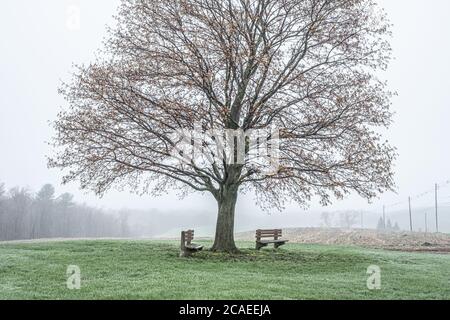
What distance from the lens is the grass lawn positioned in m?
11.4

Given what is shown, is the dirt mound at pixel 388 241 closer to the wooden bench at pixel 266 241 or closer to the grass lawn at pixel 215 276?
the wooden bench at pixel 266 241

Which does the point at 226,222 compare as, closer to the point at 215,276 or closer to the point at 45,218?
the point at 215,276

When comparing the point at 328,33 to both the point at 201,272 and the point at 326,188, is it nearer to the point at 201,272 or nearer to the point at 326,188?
the point at 326,188

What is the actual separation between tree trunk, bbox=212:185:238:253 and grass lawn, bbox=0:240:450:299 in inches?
37.2

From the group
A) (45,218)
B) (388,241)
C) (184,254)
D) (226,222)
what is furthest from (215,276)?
(45,218)

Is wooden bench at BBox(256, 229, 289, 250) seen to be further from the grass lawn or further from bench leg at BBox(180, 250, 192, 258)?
bench leg at BBox(180, 250, 192, 258)

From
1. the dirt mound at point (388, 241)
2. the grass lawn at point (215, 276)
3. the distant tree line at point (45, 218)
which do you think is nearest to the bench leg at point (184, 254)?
the grass lawn at point (215, 276)

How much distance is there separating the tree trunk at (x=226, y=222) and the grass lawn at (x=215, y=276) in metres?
0.95

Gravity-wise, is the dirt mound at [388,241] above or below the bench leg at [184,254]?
below

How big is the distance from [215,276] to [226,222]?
751 cm

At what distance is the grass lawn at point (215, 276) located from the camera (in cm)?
1135
